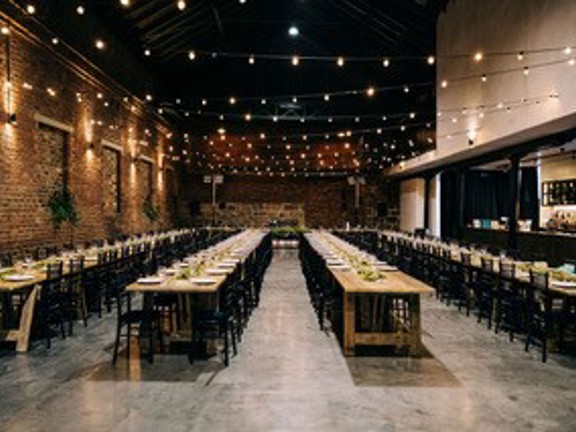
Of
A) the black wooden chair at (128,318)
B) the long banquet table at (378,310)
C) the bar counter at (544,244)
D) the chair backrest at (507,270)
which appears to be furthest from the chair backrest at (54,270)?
the bar counter at (544,244)

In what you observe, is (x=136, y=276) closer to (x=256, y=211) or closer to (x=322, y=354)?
(x=322, y=354)

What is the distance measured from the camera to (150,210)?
15750 mm

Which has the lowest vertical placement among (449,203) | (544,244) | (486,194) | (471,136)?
(544,244)

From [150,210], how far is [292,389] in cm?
1221

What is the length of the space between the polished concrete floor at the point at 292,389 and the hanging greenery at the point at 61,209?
3.91 m

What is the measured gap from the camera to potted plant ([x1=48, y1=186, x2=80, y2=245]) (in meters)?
9.34

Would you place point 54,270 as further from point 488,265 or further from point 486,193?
point 486,193

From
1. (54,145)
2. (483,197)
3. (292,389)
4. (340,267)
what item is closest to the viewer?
(292,389)

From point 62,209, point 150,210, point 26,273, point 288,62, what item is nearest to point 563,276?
point 26,273

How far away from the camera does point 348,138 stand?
21656mm

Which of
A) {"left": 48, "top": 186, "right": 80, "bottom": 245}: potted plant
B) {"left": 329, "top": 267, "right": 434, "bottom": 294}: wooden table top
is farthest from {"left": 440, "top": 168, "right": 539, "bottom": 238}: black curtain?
{"left": 48, "top": 186, "right": 80, "bottom": 245}: potted plant

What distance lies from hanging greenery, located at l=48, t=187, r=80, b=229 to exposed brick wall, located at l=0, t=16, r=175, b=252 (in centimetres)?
13

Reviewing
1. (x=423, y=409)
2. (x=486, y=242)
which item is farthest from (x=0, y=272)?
(x=486, y=242)

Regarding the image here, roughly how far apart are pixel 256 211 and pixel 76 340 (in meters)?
15.9
